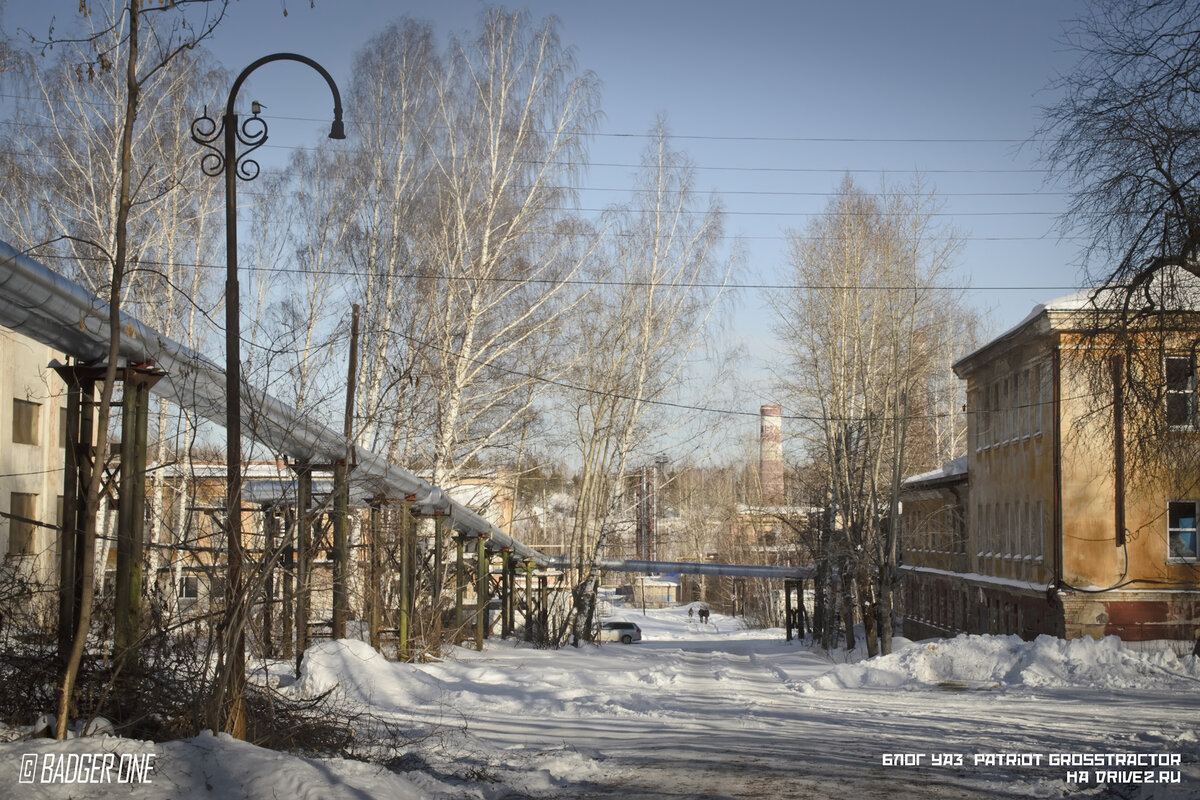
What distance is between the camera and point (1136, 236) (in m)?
10.8

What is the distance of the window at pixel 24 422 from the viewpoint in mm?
27109

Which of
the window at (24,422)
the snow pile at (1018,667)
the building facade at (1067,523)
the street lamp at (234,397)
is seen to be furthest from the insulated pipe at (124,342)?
the building facade at (1067,523)

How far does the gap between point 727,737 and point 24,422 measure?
23.3 metres

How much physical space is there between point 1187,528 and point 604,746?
66.9 feet

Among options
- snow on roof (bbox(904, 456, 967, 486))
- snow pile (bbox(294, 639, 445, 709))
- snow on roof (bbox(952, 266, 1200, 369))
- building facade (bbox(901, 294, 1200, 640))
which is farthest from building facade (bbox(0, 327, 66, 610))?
snow on roof (bbox(904, 456, 967, 486))

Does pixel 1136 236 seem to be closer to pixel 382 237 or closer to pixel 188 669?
pixel 188 669

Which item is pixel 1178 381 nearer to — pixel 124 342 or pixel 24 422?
pixel 124 342

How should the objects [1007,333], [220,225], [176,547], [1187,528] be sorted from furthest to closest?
1. [1007,333]
2. [1187,528]
3. [220,225]
4. [176,547]

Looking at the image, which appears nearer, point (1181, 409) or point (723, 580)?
point (1181, 409)

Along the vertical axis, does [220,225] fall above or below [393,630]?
above

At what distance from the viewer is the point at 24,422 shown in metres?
27.6

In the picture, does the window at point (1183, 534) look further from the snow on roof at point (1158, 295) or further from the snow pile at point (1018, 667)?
the snow on roof at point (1158, 295)

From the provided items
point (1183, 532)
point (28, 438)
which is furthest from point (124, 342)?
point (1183, 532)

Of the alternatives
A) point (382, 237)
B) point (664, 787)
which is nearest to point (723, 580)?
point (382, 237)
